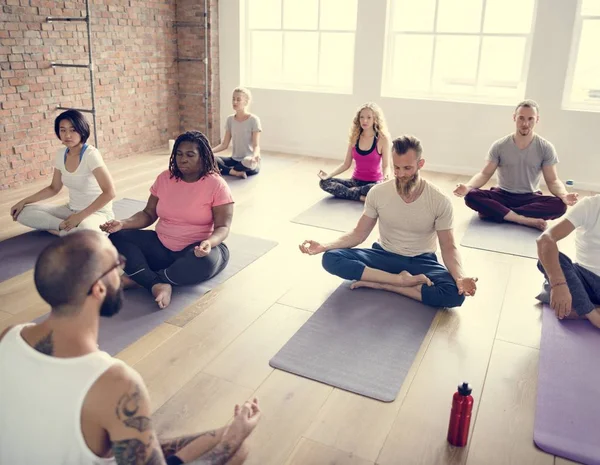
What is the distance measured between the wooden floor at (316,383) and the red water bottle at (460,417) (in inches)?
1.6

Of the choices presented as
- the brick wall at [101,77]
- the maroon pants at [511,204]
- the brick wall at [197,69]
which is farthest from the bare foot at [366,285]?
the brick wall at [197,69]

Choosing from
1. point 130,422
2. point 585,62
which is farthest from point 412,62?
point 130,422

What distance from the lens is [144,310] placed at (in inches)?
114

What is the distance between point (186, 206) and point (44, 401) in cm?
199

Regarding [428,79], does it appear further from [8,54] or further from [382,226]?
[8,54]

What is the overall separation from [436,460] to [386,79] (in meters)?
5.04

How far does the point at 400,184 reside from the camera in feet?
9.71

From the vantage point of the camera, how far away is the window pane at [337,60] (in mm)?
6481

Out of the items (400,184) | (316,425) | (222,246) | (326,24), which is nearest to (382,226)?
(400,184)

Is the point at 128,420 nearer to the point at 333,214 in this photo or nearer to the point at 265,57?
the point at 333,214

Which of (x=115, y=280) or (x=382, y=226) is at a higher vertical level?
(x=115, y=280)

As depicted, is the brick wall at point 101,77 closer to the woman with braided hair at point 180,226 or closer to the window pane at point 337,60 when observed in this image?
the window pane at point 337,60

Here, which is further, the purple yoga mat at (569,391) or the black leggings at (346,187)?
the black leggings at (346,187)

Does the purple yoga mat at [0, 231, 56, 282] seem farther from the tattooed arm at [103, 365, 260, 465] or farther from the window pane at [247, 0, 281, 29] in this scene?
the window pane at [247, 0, 281, 29]
